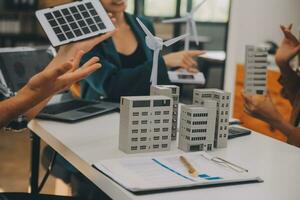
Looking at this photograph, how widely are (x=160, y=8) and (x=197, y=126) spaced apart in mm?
5086

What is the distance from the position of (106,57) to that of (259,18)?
224 centimetres

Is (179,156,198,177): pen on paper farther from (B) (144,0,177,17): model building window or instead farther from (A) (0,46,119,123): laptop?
(B) (144,0,177,17): model building window

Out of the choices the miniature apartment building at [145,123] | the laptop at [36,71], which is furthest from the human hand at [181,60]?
the miniature apartment building at [145,123]

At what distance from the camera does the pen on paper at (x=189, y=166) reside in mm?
1205

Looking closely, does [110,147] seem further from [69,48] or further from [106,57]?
[106,57]

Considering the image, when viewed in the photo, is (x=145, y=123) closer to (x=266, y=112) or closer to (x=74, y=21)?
(x=74, y=21)

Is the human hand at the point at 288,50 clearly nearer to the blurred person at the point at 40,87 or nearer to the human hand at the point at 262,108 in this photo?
the human hand at the point at 262,108

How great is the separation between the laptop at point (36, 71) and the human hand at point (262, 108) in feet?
1.62

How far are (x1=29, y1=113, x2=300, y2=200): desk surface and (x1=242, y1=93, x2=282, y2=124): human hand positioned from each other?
225 mm

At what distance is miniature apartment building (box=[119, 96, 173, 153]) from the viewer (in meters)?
1.36

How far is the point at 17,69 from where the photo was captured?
193 centimetres

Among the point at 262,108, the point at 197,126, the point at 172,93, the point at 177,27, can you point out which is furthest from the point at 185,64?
the point at 177,27

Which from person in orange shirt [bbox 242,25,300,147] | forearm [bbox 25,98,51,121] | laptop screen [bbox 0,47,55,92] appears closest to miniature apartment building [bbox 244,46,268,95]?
person in orange shirt [bbox 242,25,300,147]

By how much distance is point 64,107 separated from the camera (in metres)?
1.90
